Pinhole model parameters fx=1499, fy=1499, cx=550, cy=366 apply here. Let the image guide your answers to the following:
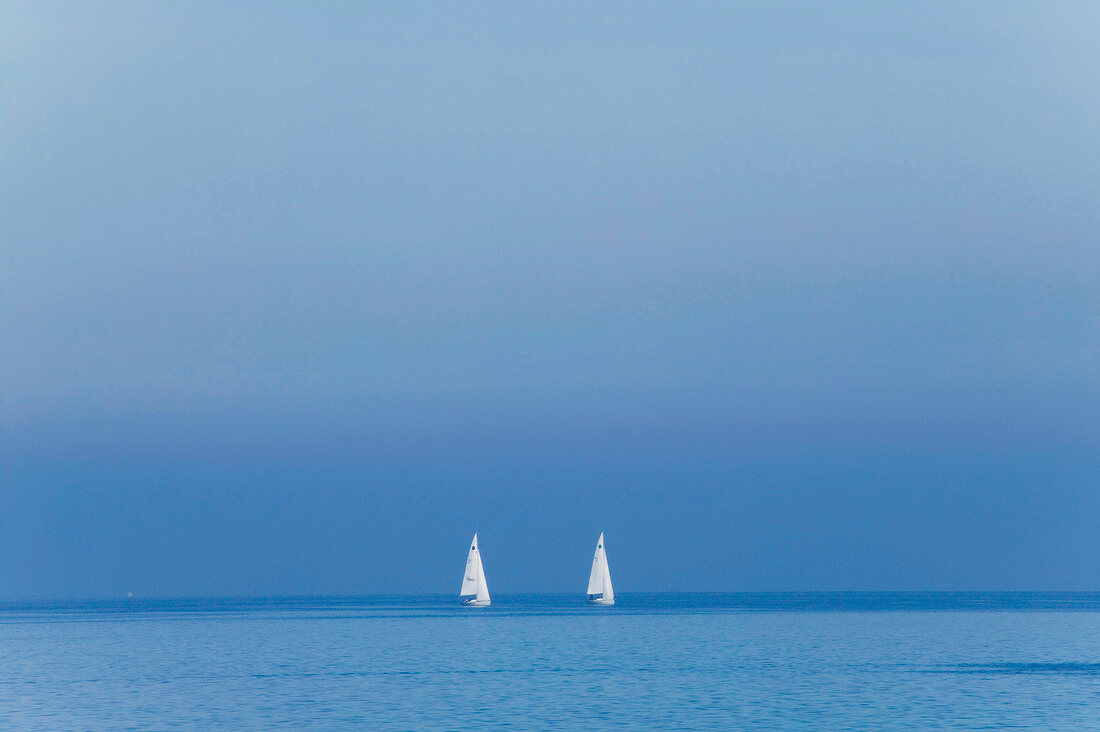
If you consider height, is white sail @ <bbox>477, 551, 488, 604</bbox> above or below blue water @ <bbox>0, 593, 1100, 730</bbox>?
above

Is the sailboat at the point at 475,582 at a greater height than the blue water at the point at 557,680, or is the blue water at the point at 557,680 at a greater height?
the sailboat at the point at 475,582

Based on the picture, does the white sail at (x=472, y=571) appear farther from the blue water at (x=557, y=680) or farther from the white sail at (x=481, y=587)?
the blue water at (x=557, y=680)

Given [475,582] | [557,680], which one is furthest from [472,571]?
[557,680]

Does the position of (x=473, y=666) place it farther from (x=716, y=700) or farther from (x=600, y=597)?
(x=600, y=597)

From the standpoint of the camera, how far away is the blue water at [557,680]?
168 feet

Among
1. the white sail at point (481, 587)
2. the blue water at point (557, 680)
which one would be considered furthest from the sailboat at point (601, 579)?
the blue water at point (557, 680)

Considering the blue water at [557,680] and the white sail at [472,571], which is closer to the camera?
the blue water at [557,680]

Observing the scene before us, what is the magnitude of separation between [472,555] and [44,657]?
252ft

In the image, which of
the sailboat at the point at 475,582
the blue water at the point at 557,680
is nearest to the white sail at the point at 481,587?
the sailboat at the point at 475,582

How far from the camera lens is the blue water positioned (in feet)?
168

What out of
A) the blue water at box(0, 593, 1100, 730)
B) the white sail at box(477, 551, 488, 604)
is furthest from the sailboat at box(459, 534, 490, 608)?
the blue water at box(0, 593, 1100, 730)

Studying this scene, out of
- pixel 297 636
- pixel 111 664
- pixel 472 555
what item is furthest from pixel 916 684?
pixel 472 555

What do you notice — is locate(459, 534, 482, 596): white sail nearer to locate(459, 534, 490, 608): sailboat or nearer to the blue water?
locate(459, 534, 490, 608): sailboat

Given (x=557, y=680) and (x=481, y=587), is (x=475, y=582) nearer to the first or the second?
(x=481, y=587)
